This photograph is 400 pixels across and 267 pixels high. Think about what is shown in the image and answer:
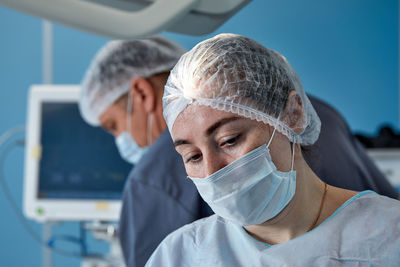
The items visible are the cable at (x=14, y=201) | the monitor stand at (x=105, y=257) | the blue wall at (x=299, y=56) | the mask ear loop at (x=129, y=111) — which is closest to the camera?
the blue wall at (x=299, y=56)

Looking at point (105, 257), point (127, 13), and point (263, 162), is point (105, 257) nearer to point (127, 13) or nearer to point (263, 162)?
point (263, 162)

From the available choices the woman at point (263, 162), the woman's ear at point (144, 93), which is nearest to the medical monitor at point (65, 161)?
the woman's ear at point (144, 93)

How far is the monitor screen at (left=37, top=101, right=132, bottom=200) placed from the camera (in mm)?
2197

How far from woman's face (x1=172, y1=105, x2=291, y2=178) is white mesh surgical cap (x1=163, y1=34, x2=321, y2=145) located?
0.01 meters

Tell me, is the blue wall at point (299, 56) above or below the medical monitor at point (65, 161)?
above

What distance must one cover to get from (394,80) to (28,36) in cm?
193

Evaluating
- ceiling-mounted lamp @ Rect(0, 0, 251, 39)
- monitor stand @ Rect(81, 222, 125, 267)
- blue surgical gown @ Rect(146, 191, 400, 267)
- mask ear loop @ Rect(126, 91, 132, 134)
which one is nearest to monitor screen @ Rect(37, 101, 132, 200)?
monitor stand @ Rect(81, 222, 125, 267)

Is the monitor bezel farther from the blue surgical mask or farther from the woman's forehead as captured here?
the woman's forehead

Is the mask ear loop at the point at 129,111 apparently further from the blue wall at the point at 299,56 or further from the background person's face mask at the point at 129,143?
the blue wall at the point at 299,56

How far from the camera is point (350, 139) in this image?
4.56ft

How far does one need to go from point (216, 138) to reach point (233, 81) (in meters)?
0.10

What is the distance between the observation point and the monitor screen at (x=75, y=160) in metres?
2.20

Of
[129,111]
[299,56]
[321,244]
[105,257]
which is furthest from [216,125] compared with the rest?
[105,257]

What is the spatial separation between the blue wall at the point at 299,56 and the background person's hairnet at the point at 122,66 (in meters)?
0.10
